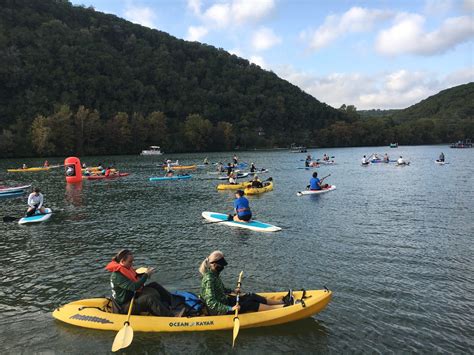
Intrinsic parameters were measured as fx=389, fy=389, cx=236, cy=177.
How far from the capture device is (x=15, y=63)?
115 m

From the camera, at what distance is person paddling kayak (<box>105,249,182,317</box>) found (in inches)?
366

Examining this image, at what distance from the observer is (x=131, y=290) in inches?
369

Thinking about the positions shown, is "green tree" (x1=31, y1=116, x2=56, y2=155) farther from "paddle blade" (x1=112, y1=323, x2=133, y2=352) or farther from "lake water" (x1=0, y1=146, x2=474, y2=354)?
"paddle blade" (x1=112, y1=323, x2=133, y2=352)

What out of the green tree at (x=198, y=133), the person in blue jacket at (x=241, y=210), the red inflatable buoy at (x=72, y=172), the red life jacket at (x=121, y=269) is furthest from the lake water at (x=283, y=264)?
the green tree at (x=198, y=133)

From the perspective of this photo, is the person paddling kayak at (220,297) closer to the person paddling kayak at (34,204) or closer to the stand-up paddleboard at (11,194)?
the person paddling kayak at (34,204)

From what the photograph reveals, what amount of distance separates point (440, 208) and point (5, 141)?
90.1 meters

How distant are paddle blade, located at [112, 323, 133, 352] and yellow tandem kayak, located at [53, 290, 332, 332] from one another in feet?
2.06

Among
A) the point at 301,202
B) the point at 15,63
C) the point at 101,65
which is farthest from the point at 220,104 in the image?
the point at 301,202

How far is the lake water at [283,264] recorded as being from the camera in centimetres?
944

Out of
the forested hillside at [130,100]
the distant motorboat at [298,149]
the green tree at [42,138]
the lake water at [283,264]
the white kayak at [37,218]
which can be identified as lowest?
the lake water at [283,264]

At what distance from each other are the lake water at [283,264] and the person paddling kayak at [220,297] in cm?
58

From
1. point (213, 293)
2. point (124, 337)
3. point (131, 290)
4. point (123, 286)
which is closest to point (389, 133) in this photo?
point (213, 293)

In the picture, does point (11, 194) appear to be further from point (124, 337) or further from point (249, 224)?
point (124, 337)

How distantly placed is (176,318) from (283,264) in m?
6.10
